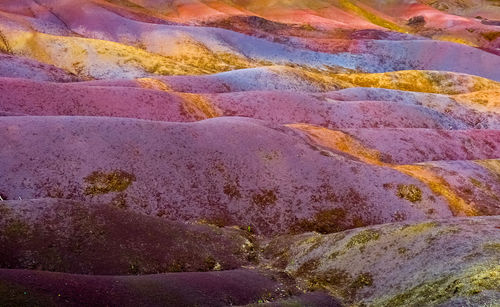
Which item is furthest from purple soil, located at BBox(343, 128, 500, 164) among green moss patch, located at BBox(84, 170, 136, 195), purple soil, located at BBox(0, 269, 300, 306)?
purple soil, located at BBox(0, 269, 300, 306)

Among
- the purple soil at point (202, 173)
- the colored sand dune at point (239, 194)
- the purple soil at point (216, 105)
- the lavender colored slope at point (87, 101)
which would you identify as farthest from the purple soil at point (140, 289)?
the purple soil at point (216, 105)

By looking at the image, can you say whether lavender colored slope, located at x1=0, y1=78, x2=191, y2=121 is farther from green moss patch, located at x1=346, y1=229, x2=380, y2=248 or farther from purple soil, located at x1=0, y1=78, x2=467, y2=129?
green moss patch, located at x1=346, y1=229, x2=380, y2=248

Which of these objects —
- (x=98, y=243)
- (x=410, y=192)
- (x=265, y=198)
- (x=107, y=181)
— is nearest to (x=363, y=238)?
(x=265, y=198)

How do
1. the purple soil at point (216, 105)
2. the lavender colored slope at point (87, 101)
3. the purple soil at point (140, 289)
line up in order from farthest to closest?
the purple soil at point (216, 105) → the lavender colored slope at point (87, 101) → the purple soil at point (140, 289)

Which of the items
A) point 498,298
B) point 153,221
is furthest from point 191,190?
point 498,298

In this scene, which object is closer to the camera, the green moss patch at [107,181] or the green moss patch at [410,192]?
the green moss patch at [107,181]

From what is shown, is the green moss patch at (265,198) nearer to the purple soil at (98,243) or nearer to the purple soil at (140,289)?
the purple soil at (98,243)

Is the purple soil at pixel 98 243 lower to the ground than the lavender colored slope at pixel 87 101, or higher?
higher

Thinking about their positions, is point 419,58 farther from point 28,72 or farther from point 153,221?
point 153,221

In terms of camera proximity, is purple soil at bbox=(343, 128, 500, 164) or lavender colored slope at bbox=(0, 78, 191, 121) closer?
lavender colored slope at bbox=(0, 78, 191, 121)
